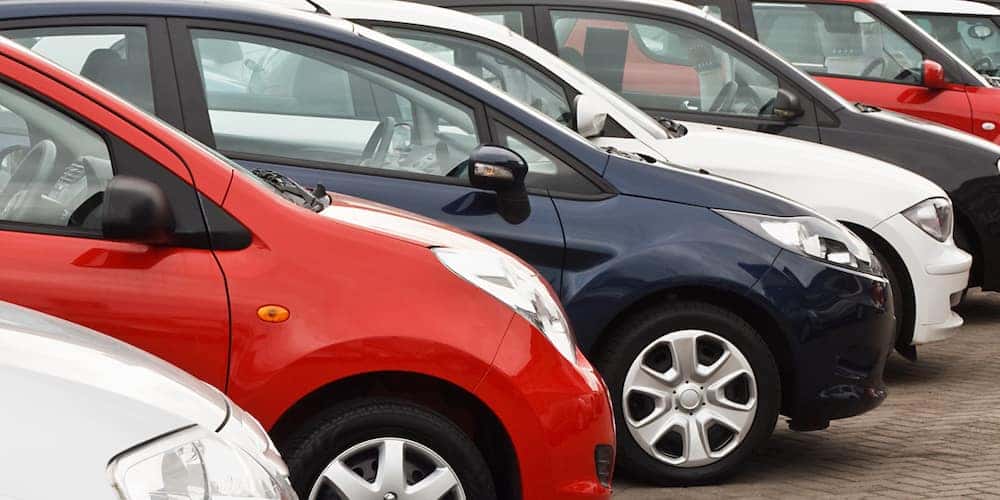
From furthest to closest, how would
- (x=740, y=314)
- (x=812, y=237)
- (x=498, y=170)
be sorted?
(x=812, y=237) → (x=740, y=314) → (x=498, y=170)

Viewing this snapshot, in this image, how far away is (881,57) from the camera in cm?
1213

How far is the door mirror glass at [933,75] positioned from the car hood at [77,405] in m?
8.89

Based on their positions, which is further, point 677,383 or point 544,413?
point 677,383

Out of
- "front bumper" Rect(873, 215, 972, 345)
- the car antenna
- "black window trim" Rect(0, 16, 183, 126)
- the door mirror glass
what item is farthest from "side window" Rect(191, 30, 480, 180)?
the door mirror glass

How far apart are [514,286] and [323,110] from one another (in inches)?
63.4

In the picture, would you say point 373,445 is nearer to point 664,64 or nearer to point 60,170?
point 60,170

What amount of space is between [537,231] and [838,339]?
1.14 metres

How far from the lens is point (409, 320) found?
4.72 metres

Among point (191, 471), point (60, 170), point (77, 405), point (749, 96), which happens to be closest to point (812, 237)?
point (60, 170)

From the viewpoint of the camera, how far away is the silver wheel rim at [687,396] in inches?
255

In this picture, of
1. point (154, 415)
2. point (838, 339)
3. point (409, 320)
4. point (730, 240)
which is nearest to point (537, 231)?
point (730, 240)

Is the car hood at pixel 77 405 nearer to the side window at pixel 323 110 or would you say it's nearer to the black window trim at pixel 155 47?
the black window trim at pixel 155 47

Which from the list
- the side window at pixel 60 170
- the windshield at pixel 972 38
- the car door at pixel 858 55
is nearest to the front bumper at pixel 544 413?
the side window at pixel 60 170

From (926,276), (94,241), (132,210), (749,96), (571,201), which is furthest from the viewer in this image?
(749,96)
